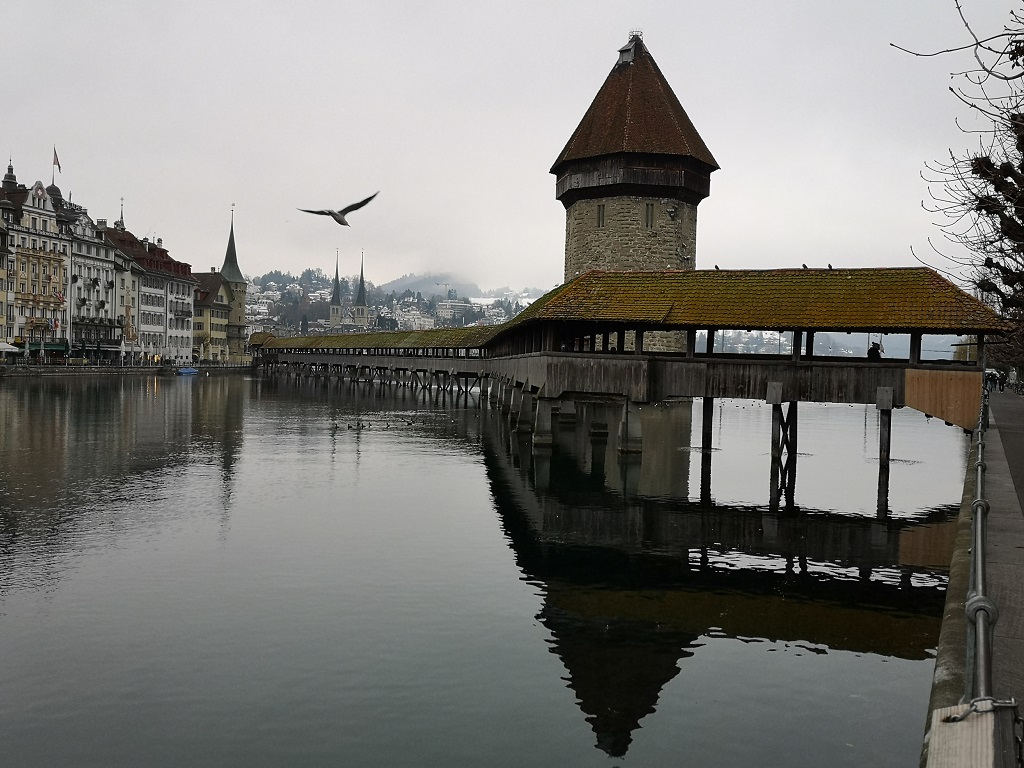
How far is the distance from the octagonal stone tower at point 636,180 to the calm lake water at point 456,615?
28347 mm

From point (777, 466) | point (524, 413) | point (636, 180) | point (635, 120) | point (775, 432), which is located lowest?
point (777, 466)

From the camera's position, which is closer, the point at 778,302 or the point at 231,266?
the point at 778,302

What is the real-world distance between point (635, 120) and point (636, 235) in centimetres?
660

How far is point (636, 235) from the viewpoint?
174ft

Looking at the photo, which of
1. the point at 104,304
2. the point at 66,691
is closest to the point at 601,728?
the point at 66,691

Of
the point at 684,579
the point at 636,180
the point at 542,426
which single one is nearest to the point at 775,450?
the point at 542,426

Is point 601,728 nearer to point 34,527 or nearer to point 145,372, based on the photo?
point 34,527

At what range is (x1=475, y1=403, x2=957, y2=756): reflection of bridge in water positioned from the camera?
10664mm

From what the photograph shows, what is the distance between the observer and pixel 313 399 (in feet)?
205

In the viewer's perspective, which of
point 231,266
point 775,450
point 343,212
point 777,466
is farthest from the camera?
point 231,266

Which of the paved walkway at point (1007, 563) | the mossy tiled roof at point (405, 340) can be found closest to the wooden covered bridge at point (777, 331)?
the paved walkway at point (1007, 563)

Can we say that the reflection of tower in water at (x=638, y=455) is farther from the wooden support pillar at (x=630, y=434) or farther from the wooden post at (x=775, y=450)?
the wooden post at (x=775, y=450)

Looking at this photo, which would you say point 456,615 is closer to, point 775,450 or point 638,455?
point 775,450

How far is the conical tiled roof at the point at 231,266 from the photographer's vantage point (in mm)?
145125
